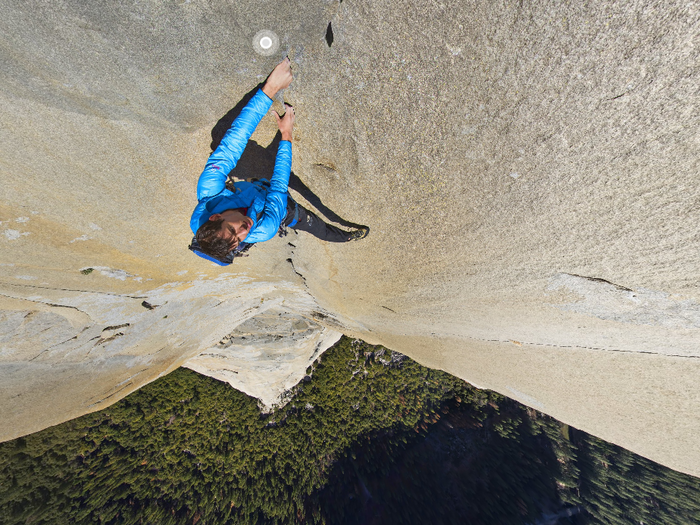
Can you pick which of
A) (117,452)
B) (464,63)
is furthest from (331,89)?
(117,452)

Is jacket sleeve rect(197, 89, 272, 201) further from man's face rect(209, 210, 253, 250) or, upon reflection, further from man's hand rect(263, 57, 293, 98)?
man's face rect(209, 210, 253, 250)

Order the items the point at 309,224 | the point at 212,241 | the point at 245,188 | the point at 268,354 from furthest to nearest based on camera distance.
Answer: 1. the point at 268,354
2. the point at 309,224
3. the point at 245,188
4. the point at 212,241

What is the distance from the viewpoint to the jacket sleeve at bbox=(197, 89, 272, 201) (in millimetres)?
1685

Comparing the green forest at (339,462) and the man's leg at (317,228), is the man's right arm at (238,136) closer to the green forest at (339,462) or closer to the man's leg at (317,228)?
the man's leg at (317,228)

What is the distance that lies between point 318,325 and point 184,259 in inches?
148

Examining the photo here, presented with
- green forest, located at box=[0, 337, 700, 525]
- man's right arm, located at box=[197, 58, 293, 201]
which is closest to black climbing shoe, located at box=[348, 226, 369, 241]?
man's right arm, located at box=[197, 58, 293, 201]

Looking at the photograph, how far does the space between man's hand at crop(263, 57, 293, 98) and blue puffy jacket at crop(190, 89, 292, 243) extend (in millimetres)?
69

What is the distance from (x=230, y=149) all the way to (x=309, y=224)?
105cm

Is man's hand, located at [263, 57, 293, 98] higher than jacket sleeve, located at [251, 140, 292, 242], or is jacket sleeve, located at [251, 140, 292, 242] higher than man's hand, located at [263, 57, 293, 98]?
man's hand, located at [263, 57, 293, 98]

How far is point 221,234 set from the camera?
4.58 feet

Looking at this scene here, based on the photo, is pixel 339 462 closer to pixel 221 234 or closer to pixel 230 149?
pixel 221 234

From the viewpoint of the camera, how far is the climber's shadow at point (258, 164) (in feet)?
7.16

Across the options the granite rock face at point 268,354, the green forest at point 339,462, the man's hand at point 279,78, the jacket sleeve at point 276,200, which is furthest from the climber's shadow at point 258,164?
the green forest at point 339,462

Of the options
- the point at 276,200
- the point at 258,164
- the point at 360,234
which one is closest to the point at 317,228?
the point at 360,234
